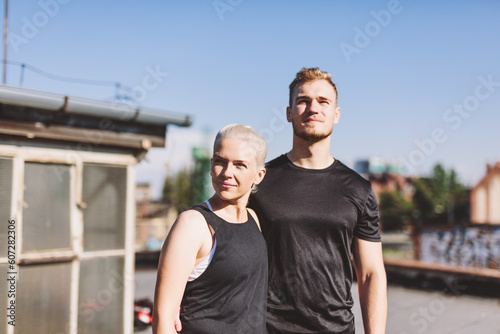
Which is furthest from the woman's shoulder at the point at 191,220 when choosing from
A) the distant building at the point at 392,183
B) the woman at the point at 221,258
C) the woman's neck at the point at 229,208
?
the distant building at the point at 392,183

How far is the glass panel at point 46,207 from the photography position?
3.88 m

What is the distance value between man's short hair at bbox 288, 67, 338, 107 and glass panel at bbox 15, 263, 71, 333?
10.0 ft

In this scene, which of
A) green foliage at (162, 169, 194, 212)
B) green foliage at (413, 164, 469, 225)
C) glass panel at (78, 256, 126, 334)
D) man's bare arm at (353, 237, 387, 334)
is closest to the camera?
man's bare arm at (353, 237, 387, 334)

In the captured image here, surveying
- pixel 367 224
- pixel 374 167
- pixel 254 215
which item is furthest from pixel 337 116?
pixel 374 167

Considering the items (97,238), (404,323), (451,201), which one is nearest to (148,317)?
(97,238)

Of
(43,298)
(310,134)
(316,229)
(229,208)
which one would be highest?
(310,134)

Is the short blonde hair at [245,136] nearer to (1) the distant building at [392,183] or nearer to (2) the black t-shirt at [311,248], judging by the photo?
(2) the black t-shirt at [311,248]

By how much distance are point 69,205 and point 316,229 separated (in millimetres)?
3031

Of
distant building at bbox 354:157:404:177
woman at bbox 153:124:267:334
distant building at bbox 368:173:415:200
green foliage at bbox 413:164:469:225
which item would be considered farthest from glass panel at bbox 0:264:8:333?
distant building at bbox 354:157:404:177

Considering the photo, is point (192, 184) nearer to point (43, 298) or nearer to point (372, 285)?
point (43, 298)

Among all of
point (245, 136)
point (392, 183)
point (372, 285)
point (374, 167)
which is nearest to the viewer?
point (245, 136)

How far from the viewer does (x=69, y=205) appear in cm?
420

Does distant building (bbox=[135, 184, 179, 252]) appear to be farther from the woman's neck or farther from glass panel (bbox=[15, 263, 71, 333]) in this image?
the woman's neck

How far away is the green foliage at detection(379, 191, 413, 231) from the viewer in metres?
50.2
